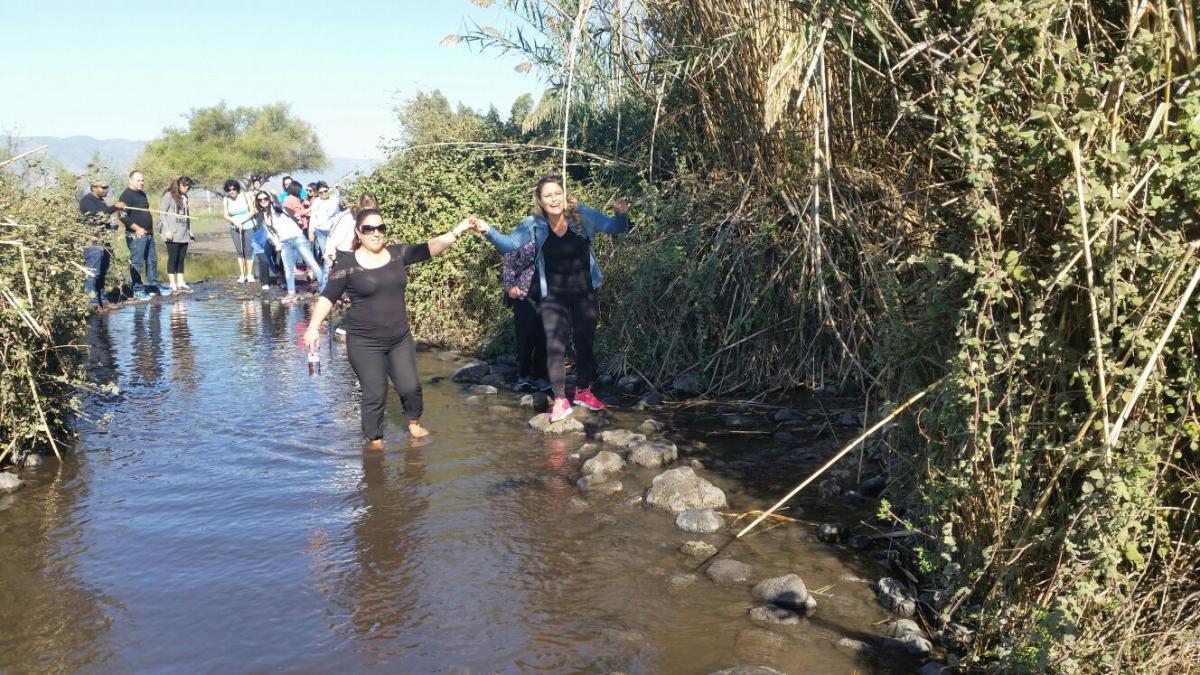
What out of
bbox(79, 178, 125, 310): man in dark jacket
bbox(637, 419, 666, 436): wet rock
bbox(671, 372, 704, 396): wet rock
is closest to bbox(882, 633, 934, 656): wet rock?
bbox(637, 419, 666, 436): wet rock

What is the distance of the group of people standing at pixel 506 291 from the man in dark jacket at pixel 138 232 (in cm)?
913

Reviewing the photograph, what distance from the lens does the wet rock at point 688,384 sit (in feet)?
30.1

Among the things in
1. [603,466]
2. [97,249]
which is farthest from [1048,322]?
[97,249]

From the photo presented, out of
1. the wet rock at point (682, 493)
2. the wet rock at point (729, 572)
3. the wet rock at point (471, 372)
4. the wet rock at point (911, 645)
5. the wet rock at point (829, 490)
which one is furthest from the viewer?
the wet rock at point (471, 372)

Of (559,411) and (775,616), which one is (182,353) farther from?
(775,616)

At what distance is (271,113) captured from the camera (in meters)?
59.2

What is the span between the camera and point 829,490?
21.4 ft

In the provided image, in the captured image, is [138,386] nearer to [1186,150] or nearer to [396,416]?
[396,416]

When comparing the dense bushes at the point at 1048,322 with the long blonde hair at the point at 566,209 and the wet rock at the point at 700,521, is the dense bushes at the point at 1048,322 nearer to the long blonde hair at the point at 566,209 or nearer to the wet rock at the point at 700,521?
the wet rock at the point at 700,521

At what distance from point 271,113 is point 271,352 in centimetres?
5087

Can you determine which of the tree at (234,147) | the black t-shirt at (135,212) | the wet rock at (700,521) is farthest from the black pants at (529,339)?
the tree at (234,147)

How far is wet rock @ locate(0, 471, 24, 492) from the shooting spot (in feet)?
22.5

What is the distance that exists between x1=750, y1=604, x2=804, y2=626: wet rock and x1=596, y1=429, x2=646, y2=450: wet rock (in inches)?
112

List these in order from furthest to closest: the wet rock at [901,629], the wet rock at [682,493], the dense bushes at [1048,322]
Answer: the wet rock at [682,493]
the wet rock at [901,629]
the dense bushes at [1048,322]
